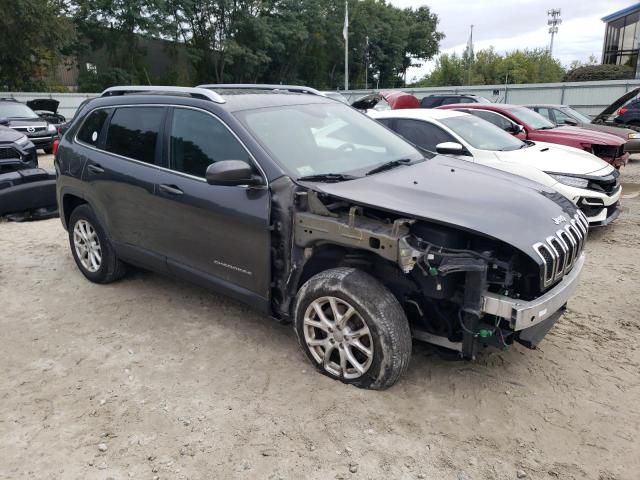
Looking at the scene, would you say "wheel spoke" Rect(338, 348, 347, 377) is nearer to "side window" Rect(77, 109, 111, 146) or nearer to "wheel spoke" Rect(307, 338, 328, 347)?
"wheel spoke" Rect(307, 338, 328, 347)

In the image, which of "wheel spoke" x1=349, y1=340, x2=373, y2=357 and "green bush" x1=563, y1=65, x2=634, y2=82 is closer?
"wheel spoke" x1=349, y1=340, x2=373, y2=357

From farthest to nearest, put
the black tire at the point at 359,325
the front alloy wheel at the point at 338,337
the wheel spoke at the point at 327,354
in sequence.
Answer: the wheel spoke at the point at 327,354 < the front alloy wheel at the point at 338,337 < the black tire at the point at 359,325

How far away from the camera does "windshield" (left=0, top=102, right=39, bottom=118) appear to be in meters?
13.9

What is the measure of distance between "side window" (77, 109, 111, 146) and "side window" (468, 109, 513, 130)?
6.37 meters

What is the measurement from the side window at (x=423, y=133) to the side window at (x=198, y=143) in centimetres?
375

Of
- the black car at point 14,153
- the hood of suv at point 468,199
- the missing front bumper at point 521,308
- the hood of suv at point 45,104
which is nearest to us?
the missing front bumper at point 521,308

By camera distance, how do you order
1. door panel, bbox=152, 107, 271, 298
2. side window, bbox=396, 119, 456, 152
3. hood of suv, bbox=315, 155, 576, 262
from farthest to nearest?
side window, bbox=396, 119, 456, 152 < door panel, bbox=152, 107, 271, 298 < hood of suv, bbox=315, 155, 576, 262

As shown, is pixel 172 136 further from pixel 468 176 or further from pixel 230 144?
pixel 468 176

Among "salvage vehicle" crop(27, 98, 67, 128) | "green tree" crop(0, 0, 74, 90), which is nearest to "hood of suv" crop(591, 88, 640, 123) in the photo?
"salvage vehicle" crop(27, 98, 67, 128)

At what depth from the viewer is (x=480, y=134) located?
711 centimetres

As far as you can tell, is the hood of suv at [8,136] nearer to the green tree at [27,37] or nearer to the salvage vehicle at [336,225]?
the salvage vehicle at [336,225]

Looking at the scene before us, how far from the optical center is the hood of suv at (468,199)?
9.43 feet

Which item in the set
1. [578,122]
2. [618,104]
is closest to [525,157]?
[578,122]

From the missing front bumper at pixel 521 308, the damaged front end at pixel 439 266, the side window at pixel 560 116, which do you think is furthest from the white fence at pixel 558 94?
the missing front bumper at pixel 521 308
